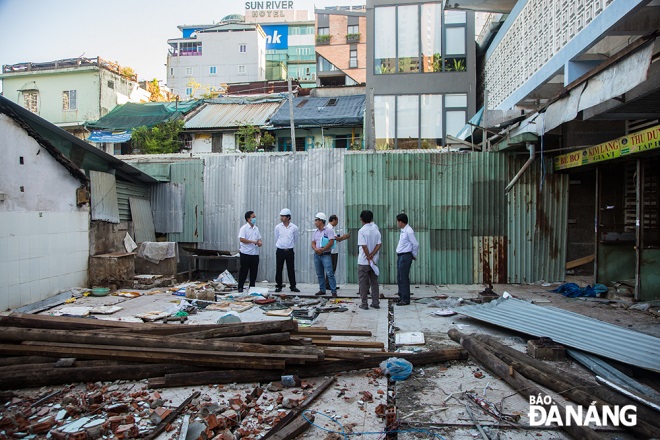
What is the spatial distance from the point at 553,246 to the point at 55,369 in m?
10.00

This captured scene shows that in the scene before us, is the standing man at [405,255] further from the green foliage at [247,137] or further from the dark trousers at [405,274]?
the green foliage at [247,137]

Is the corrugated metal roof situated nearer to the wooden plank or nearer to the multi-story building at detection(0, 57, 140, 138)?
the multi-story building at detection(0, 57, 140, 138)

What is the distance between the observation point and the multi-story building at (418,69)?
56.6 feet

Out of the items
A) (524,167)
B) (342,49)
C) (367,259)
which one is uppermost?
(342,49)

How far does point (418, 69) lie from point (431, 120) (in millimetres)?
2063

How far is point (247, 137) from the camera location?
2042 cm

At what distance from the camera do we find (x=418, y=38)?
17.4 metres

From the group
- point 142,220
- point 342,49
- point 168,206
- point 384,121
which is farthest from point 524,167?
point 342,49

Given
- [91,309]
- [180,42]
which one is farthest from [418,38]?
[180,42]

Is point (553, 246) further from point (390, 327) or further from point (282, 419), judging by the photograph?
point (282, 419)

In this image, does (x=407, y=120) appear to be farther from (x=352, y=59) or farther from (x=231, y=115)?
(x=352, y=59)

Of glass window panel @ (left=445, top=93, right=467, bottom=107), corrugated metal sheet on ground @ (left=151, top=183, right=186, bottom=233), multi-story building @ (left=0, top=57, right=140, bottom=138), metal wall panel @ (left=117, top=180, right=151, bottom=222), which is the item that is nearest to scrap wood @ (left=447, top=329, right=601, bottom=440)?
corrugated metal sheet on ground @ (left=151, top=183, right=186, bottom=233)

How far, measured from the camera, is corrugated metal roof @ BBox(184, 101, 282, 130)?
21750 millimetres

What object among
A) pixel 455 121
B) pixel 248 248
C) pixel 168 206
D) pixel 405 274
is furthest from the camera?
pixel 455 121
